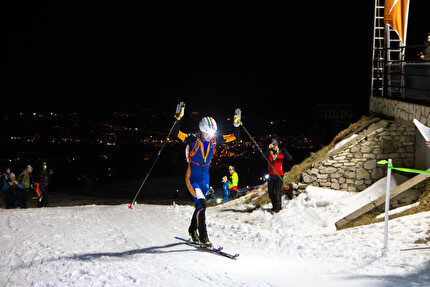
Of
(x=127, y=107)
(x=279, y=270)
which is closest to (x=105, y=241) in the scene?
(x=279, y=270)

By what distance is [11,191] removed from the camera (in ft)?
51.9

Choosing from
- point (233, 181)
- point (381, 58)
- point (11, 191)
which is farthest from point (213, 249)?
point (381, 58)

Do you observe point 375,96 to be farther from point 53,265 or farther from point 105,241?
point 53,265

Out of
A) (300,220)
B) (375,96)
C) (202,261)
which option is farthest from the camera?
(375,96)

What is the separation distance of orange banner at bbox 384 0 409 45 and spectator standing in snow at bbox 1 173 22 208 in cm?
1369

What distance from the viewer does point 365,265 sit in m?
6.71

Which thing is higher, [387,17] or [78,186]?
[387,17]

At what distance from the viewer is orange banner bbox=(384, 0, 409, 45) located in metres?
14.4

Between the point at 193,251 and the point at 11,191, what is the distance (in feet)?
34.4

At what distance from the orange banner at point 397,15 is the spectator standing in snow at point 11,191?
13686 millimetres

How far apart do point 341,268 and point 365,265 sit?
39 cm

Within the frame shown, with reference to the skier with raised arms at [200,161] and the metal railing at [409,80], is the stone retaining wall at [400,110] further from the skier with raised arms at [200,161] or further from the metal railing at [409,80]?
the skier with raised arms at [200,161]

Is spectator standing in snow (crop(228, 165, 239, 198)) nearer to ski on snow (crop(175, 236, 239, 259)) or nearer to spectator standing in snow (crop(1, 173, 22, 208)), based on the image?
spectator standing in snow (crop(1, 173, 22, 208))

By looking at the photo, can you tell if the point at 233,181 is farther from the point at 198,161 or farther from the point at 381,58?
the point at 198,161
